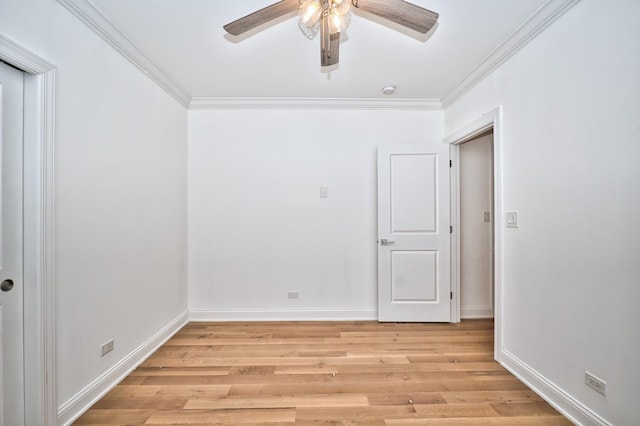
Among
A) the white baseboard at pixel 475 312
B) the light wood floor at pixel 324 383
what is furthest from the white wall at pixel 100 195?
the white baseboard at pixel 475 312

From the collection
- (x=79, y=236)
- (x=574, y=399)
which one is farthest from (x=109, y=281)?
(x=574, y=399)

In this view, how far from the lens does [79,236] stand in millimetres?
1738

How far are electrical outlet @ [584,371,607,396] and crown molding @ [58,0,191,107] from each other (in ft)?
11.7

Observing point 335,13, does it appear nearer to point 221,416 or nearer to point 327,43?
point 327,43

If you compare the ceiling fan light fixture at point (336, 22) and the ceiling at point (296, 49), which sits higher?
the ceiling at point (296, 49)

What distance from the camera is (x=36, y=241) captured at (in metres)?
1.47

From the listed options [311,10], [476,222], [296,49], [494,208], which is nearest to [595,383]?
[494,208]

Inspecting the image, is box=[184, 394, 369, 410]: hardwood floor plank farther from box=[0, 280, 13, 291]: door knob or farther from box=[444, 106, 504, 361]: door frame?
box=[444, 106, 504, 361]: door frame

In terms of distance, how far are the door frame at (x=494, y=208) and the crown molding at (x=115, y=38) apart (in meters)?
2.85

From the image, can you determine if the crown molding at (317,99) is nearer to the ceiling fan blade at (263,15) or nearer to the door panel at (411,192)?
the door panel at (411,192)

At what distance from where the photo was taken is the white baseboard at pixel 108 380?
1.65m

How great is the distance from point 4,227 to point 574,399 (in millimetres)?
3175

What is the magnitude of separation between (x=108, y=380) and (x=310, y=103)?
297cm

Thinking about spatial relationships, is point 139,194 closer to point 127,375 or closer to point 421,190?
point 127,375
